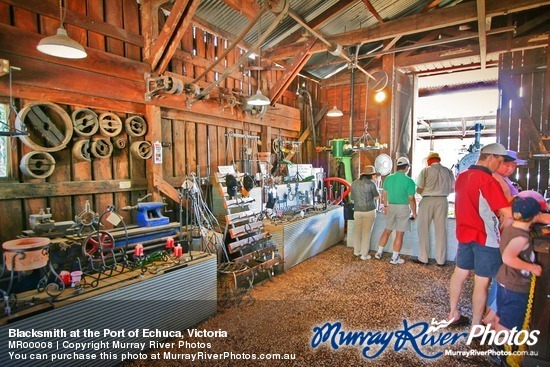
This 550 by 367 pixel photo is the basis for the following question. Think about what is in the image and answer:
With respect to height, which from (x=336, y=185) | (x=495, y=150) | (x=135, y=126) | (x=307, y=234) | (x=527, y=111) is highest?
(x=527, y=111)

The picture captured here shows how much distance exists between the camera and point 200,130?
514 cm

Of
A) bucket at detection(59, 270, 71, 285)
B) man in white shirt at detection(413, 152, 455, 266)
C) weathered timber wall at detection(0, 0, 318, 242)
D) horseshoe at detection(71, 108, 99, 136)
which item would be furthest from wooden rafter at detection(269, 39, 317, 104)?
bucket at detection(59, 270, 71, 285)

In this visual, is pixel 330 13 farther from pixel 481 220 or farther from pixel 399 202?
pixel 481 220

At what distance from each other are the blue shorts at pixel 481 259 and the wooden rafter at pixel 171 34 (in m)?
4.01

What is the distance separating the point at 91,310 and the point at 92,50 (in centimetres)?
290

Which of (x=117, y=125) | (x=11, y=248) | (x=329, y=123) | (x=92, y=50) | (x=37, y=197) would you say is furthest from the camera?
(x=329, y=123)

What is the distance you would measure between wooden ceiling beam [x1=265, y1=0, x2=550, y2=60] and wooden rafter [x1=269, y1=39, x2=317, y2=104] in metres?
0.13

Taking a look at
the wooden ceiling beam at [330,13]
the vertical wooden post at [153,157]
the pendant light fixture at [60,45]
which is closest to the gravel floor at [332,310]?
the vertical wooden post at [153,157]

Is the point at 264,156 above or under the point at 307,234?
above

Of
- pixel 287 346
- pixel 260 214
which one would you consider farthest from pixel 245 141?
pixel 287 346

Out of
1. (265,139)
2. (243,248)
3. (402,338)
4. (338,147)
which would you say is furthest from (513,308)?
(338,147)

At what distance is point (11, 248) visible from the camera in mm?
2145

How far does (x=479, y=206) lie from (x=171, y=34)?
3990 millimetres

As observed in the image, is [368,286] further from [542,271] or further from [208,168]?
[208,168]
